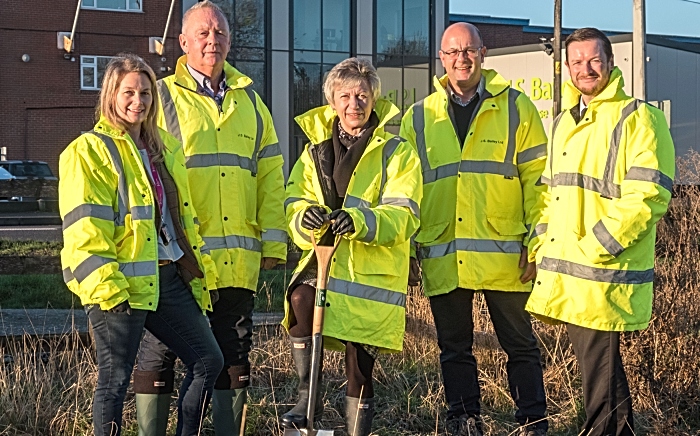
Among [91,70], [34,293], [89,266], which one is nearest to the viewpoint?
[89,266]

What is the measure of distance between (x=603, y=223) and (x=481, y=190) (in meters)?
0.90

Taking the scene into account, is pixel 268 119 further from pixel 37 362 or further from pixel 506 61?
pixel 506 61

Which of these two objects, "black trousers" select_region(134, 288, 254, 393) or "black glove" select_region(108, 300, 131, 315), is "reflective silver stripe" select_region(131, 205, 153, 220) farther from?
"black trousers" select_region(134, 288, 254, 393)

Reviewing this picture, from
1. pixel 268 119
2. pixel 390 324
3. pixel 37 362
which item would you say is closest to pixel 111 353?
pixel 390 324

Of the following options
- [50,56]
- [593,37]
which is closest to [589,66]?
[593,37]

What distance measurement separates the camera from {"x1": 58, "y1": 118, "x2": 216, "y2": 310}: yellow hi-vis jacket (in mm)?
4461

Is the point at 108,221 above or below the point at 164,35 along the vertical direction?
below

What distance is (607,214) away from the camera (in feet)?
15.7

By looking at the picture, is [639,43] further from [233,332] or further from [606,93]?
[233,332]

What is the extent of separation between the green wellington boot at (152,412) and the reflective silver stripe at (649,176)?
253 centimetres

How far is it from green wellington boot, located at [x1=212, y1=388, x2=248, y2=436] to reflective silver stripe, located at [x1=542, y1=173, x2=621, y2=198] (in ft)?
6.54

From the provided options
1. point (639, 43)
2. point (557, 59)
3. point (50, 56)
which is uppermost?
point (50, 56)

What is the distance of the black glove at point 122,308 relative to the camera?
4.51 m

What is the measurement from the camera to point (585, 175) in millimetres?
4953
